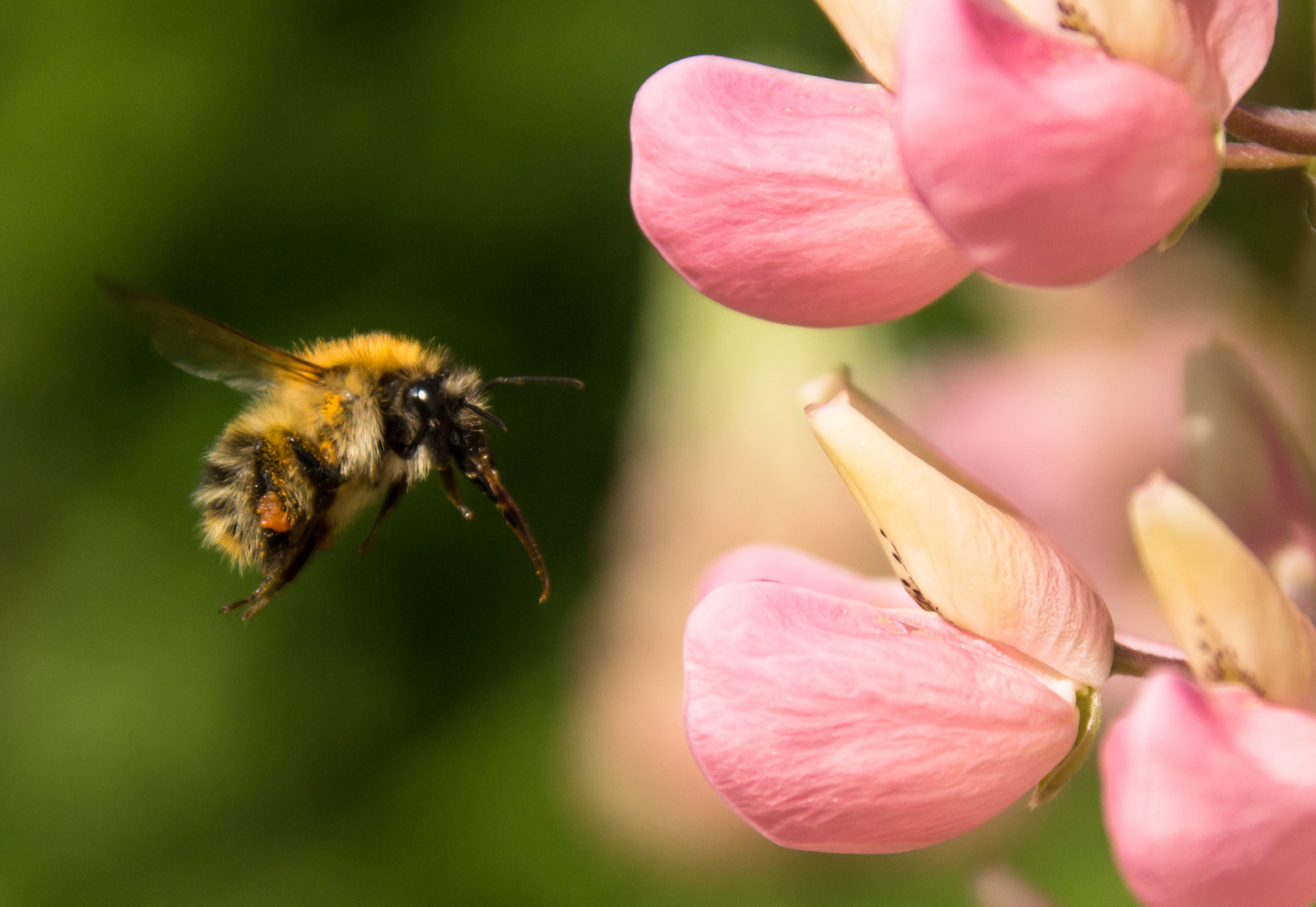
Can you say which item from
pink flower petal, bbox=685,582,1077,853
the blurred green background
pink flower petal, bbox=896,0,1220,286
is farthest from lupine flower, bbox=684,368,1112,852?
the blurred green background

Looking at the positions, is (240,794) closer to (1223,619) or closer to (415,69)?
(415,69)

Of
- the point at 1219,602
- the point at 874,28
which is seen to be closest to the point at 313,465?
the point at 874,28

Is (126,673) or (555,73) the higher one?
(555,73)

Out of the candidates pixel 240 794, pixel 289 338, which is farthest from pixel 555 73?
pixel 240 794

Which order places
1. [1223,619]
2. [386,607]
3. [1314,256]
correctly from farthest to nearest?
1. [386,607]
2. [1314,256]
3. [1223,619]

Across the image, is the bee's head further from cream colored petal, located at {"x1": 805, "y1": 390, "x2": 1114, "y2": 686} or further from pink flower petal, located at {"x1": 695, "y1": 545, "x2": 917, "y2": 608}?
cream colored petal, located at {"x1": 805, "y1": 390, "x2": 1114, "y2": 686}

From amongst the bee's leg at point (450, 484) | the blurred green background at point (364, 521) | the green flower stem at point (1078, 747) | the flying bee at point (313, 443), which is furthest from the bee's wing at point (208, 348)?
the blurred green background at point (364, 521)

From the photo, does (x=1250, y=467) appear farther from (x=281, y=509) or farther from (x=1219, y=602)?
(x=281, y=509)

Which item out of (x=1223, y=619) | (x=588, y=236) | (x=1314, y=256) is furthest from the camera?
(x=588, y=236)
